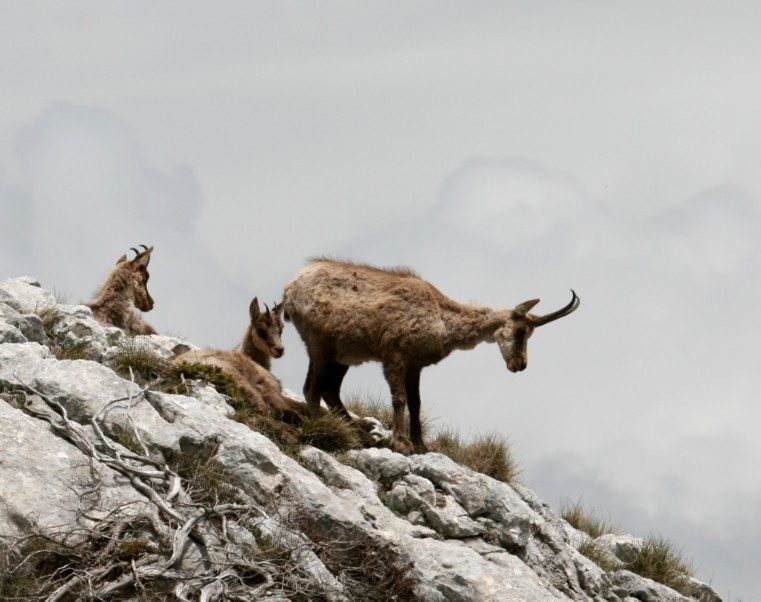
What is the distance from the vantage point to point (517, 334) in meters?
17.8

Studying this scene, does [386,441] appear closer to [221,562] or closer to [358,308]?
[358,308]

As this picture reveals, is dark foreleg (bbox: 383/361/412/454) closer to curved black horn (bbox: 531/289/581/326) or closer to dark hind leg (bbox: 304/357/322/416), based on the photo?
dark hind leg (bbox: 304/357/322/416)

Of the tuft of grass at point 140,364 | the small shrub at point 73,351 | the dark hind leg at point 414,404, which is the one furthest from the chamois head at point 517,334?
the small shrub at point 73,351

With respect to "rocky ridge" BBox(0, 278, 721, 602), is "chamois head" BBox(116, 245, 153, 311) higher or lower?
higher

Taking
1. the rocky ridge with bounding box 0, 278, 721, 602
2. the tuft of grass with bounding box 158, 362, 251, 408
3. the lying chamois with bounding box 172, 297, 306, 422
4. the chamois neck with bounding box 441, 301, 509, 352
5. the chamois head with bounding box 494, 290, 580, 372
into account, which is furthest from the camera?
the chamois head with bounding box 494, 290, 580, 372

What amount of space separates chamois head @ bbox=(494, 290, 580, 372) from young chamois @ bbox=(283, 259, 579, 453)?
352mm

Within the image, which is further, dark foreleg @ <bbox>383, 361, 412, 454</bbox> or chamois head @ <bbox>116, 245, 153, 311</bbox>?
chamois head @ <bbox>116, 245, 153, 311</bbox>

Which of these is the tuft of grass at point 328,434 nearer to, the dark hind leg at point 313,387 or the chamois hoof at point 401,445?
the chamois hoof at point 401,445

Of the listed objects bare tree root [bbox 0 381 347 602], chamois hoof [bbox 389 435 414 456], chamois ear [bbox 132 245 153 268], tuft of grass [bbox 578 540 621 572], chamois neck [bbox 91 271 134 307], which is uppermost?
chamois ear [bbox 132 245 153 268]

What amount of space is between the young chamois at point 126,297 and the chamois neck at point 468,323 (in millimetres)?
4811

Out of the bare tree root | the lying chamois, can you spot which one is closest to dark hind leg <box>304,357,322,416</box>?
the lying chamois

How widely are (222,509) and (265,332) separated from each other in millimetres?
5972

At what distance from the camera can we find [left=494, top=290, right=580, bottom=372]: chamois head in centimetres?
1780

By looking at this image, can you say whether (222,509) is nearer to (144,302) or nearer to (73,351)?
(73,351)
